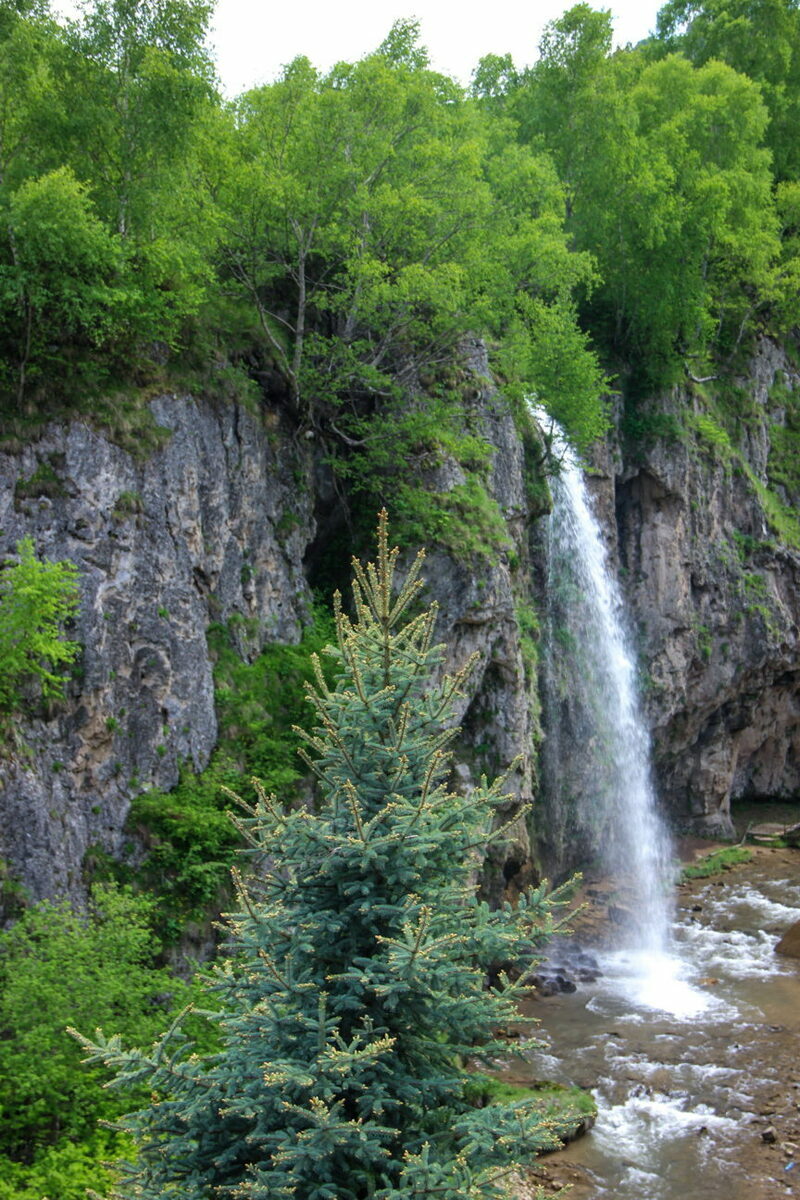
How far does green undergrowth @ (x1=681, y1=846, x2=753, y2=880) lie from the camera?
29031mm

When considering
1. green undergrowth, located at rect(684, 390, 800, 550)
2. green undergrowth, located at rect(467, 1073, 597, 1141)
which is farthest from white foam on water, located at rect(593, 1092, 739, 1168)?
green undergrowth, located at rect(684, 390, 800, 550)

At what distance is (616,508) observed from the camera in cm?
3122

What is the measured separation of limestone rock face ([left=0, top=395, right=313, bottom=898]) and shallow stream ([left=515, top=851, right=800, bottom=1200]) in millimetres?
7291

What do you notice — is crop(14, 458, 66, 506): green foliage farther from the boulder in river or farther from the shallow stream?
the boulder in river

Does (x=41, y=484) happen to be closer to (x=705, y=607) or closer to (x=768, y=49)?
(x=705, y=607)

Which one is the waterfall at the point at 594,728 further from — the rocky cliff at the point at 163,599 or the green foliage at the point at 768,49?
the green foliage at the point at 768,49

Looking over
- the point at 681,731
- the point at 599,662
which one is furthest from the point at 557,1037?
the point at 681,731

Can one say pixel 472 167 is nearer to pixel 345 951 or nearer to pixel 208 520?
pixel 208 520

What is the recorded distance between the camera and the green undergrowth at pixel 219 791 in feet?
45.3

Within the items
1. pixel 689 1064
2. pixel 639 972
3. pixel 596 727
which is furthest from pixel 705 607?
pixel 689 1064

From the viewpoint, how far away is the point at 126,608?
1488 centimetres

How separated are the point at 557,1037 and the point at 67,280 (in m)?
16.5

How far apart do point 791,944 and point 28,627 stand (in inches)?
776

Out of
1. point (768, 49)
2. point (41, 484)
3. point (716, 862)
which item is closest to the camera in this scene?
point (41, 484)
